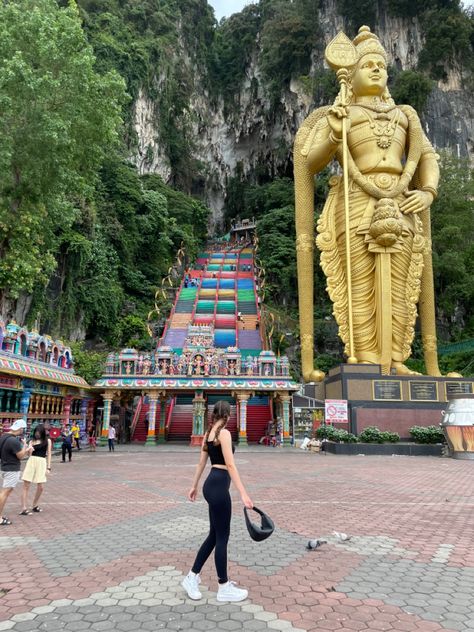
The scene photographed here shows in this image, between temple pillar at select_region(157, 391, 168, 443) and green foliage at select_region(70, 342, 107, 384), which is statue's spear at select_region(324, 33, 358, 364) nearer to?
temple pillar at select_region(157, 391, 168, 443)

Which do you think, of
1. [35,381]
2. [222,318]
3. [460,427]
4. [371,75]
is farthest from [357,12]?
[35,381]

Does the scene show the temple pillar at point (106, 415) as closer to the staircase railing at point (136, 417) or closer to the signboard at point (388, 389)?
the staircase railing at point (136, 417)

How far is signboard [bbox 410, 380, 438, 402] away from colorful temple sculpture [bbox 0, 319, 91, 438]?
10134mm

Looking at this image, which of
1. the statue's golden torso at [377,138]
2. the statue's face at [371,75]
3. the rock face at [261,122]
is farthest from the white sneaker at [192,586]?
the rock face at [261,122]

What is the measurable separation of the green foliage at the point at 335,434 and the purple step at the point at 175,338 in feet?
33.7

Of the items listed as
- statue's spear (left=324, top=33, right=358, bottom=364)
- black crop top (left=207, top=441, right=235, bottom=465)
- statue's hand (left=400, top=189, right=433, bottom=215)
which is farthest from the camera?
statue's hand (left=400, top=189, right=433, bottom=215)

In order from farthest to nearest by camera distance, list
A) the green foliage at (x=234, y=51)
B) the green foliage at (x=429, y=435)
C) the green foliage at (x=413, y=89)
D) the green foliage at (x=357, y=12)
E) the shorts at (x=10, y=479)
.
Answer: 1. the green foliage at (x=234, y=51)
2. the green foliage at (x=357, y=12)
3. the green foliage at (x=413, y=89)
4. the green foliage at (x=429, y=435)
5. the shorts at (x=10, y=479)

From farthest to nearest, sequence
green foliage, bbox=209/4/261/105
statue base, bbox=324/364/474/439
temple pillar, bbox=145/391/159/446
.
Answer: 1. green foliage, bbox=209/4/261/105
2. temple pillar, bbox=145/391/159/446
3. statue base, bbox=324/364/474/439

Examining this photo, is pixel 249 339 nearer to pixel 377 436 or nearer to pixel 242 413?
pixel 242 413

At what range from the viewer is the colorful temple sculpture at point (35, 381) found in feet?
38.8

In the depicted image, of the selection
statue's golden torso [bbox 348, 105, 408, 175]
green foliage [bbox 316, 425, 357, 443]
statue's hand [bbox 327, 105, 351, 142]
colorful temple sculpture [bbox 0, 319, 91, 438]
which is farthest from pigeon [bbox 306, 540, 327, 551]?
statue's golden torso [bbox 348, 105, 408, 175]

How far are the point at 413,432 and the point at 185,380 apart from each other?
24.0 feet

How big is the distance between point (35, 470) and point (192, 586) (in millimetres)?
3423

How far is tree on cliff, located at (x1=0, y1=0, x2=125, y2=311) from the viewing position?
480 inches
